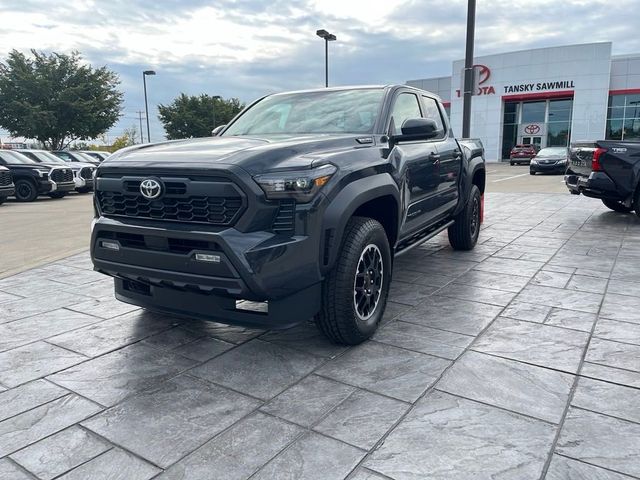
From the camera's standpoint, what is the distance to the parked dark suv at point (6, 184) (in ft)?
46.9

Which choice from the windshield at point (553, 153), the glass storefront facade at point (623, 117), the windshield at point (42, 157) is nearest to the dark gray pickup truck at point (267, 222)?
the windshield at point (42, 157)

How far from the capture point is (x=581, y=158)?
Result: 9.04 meters

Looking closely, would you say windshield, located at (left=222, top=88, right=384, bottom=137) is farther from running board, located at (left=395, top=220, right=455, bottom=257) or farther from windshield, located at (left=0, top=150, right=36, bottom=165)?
windshield, located at (left=0, top=150, right=36, bottom=165)

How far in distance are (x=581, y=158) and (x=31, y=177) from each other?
602 inches

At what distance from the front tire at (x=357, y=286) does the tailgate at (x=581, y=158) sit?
22.2ft

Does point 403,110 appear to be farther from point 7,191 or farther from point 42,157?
point 42,157

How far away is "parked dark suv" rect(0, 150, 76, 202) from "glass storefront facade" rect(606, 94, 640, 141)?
120ft

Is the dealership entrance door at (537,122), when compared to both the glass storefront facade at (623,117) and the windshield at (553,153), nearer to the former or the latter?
the glass storefront facade at (623,117)

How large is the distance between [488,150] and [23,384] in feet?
141

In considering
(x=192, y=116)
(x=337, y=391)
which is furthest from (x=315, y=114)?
(x=192, y=116)

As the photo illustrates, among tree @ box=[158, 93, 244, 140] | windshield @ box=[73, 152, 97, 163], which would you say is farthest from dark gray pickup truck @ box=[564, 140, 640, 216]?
tree @ box=[158, 93, 244, 140]

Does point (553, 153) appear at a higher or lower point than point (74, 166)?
higher

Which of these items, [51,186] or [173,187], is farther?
[51,186]

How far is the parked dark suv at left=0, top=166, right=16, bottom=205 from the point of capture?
46.9 ft
